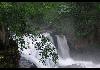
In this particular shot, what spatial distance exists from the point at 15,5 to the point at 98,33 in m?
2.73

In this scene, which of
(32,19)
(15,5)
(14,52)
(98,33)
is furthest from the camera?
(98,33)

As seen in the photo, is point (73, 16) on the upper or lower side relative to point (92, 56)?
upper

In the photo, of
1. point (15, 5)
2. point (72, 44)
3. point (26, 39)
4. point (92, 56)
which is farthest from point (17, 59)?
point (92, 56)

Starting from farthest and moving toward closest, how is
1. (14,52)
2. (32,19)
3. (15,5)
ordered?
(14,52)
(32,19)
(15,5)

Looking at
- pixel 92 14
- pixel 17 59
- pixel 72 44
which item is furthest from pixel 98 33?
pixel 17 59

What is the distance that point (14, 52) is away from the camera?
9.91ft

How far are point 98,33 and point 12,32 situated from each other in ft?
8.79

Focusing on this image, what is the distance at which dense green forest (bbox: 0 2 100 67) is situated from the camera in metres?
2.57

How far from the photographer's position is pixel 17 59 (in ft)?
10.3

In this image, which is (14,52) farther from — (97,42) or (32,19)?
(97,42)

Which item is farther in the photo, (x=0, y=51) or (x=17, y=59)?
(x=17, y=59)

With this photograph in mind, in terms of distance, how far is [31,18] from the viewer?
2.76m

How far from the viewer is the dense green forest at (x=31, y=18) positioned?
257cm

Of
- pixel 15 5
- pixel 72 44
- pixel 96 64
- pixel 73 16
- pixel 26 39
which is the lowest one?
pixel 96 64
